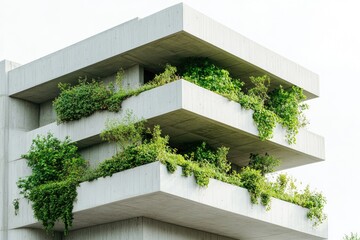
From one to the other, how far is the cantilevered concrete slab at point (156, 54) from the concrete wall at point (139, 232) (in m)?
4.99

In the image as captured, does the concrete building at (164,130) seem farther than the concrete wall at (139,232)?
No

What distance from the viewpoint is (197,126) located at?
2877 cm

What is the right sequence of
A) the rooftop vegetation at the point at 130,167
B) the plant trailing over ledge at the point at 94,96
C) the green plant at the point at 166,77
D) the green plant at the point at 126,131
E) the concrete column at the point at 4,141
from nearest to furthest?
the rooftop vegetation at the point at 130,167, the green plant at the point at 126,131, the green plant at the point at 166,77, the plant trailing over ledge at the point at 94,96, the concrete column at the point at 4,141

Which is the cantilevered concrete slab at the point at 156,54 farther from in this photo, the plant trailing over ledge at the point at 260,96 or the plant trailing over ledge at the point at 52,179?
the plant trailing over ledge at the point at 52,179

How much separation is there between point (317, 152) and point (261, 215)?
14.5 ft

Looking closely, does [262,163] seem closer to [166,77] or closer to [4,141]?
[166,77]

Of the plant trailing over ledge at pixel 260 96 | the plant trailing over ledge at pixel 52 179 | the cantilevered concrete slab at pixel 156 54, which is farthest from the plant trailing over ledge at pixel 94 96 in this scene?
the plant trailing over ledge at pixel 52 179

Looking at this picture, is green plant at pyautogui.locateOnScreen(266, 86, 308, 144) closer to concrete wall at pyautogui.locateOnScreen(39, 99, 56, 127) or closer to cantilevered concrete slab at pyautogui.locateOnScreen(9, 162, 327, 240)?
cantilevered concrete slab at pyautogui.locateOnScreen(9, 162, 327, 240)

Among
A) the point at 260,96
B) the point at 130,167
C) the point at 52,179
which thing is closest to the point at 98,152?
the point at 52,179

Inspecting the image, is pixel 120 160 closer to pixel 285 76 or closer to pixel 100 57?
pixel 100 57

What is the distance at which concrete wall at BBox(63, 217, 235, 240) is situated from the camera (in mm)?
28359

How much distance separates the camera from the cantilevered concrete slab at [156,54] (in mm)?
28156

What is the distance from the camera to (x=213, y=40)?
28750 millimetres

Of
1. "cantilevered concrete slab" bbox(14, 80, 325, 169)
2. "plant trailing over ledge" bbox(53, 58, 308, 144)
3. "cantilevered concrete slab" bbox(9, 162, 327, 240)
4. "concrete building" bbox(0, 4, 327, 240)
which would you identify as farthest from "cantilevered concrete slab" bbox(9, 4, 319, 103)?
"cantilevered concrete slab" bbox(9, 162, 327, 240)
